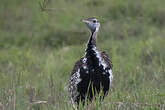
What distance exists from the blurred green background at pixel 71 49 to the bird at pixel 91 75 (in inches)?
6.8

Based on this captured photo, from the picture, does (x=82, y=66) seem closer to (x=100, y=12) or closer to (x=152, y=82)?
(x=152, y=82)

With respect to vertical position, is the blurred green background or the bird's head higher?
the bird's head

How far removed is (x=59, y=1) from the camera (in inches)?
400

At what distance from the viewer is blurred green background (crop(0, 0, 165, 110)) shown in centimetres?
523

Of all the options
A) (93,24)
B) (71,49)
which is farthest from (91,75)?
(71,49)

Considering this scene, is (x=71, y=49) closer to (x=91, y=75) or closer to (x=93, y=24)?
(x=93, y=24)

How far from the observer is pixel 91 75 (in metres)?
5.02

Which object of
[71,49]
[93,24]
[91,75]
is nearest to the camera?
[91,75]

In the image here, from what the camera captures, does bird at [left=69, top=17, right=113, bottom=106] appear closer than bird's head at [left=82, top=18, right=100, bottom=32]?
Yes

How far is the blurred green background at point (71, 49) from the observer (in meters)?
5.23

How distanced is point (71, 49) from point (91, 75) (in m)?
3.08

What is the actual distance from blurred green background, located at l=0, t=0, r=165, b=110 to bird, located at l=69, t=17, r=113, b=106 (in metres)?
0.17

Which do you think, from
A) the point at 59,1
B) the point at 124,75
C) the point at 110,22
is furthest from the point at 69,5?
the point at 124,75

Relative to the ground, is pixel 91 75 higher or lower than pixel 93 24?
lower
